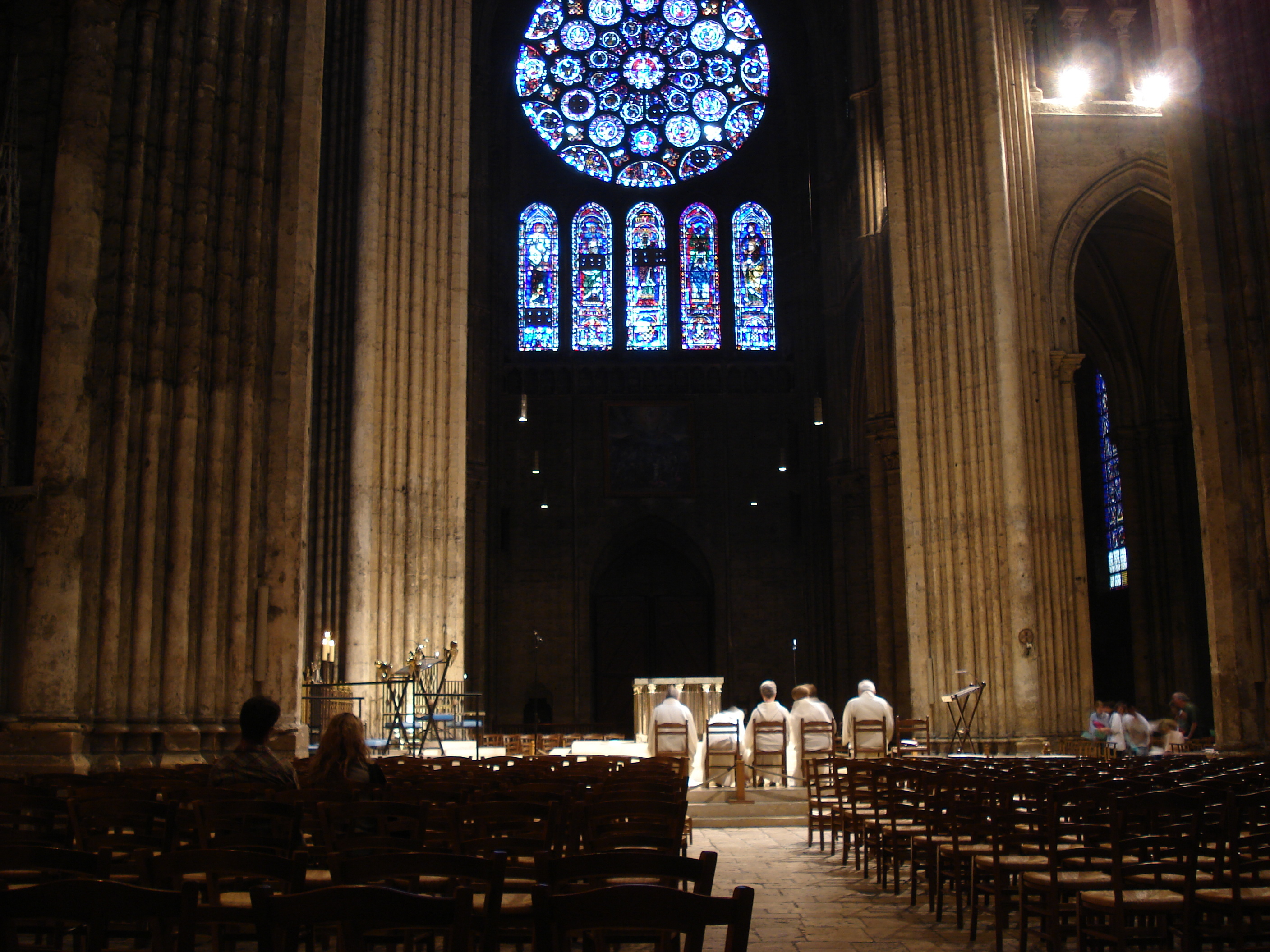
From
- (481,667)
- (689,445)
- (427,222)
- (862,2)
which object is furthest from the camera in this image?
(689,445)

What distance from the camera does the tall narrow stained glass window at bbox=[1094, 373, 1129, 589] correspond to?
28.6m

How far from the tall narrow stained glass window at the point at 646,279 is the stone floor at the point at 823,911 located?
2476 centimetres

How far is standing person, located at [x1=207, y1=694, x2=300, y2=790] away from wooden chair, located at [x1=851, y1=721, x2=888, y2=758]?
8805 mm

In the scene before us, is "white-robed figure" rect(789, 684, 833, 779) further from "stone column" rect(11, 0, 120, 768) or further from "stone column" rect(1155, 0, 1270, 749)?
"stone column" rect(11, 0, 120, 768)

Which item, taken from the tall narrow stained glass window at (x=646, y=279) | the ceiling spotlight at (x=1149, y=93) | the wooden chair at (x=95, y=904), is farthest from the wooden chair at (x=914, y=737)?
the tall narrow stained glass window at (x=646, y=279)

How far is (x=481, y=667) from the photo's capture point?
29688 mm

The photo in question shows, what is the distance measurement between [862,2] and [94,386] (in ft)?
64.2

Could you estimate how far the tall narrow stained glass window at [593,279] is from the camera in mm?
33469

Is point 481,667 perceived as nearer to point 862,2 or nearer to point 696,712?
point 696,712

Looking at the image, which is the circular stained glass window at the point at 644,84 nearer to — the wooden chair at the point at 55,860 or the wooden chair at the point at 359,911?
the wooden chair at the point at 55,860

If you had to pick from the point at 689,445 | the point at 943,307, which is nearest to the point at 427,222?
the point at 943,307

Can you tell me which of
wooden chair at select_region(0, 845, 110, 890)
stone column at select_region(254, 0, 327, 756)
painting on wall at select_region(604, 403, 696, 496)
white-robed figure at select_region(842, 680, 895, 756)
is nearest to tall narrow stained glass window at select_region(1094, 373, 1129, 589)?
painting on wall at select_region(604, 403, 696, 496)

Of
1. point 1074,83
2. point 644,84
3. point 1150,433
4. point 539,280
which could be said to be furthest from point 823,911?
point 644,84

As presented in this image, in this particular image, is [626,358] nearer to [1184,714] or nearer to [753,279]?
[753,279]
